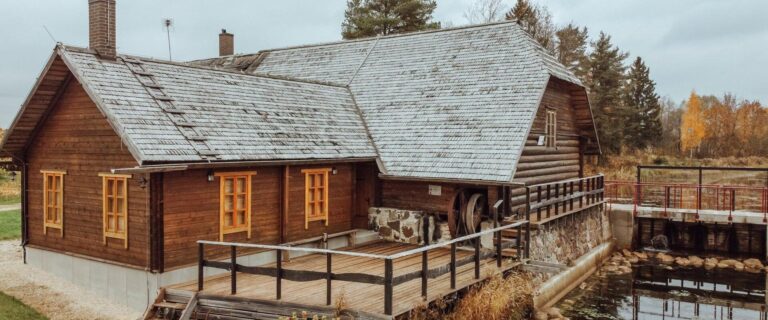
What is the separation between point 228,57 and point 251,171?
1503 centimetres

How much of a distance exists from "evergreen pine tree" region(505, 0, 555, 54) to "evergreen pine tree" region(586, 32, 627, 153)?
16.3 feet

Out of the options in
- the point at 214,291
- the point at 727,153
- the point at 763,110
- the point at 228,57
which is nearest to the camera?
the point at 214,291

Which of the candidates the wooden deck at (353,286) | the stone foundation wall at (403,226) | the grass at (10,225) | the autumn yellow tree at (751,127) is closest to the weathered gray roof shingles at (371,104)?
the stone foundation wall at (403,226)

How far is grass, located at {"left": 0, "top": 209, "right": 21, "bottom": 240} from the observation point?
59.2ft

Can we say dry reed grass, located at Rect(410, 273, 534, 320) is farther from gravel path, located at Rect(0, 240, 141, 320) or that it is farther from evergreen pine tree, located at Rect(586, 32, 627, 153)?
evergreen pine tree, located at Rect(586, 32, 627, 153)

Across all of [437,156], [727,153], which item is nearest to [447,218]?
[437,156]

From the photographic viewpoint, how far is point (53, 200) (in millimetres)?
13000

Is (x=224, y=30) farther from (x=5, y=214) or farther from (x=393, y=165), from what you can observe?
(x=393, y=165)

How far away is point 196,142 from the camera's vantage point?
38.2 feet

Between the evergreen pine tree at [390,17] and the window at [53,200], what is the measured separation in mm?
27245

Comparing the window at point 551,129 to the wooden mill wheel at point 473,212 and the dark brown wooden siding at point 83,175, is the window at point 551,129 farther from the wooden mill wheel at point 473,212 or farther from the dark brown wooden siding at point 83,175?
the dark brown wooden siding at point 83,175

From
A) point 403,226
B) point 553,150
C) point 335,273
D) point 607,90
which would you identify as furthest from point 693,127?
point 335,273

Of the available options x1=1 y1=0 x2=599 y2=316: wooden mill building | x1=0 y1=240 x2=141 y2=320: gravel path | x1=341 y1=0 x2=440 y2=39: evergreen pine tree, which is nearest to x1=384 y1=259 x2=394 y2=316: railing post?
x1=1 y1=0 x2=599 y2=316: wooden mill building

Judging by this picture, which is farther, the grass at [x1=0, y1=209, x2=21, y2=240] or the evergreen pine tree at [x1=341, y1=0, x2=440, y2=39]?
the evergreen pine tree at [x1=341, y1=0, x2=440, y2=39]
